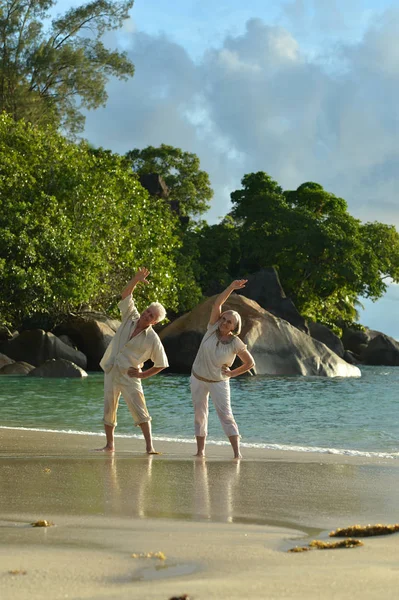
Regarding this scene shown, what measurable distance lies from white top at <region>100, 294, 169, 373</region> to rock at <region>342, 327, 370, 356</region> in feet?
148

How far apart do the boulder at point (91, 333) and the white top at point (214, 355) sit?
2187 cm

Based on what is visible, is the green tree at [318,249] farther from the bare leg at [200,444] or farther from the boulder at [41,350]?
the bare leg at [200,444]

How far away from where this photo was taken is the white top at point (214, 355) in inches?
351

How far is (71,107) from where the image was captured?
4656 centimetres

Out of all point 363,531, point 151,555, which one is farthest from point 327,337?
point 151,555

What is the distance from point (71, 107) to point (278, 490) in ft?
138

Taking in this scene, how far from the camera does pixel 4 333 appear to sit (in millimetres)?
33719

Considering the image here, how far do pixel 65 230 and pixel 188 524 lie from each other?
24758mm

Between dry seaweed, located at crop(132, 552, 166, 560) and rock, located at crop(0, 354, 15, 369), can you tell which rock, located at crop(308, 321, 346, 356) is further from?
dry seaweed, located at crop(132, 552, 166, 560)

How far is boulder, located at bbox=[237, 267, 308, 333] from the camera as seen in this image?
40.6m

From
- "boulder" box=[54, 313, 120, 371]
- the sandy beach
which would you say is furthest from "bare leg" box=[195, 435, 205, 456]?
"boulder" box=[54, 313, 120, 371]

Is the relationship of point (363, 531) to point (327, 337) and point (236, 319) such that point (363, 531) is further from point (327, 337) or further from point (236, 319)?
point (327, 337)

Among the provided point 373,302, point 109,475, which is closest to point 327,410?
point 109,475

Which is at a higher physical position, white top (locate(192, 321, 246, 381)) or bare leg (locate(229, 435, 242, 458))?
white top (locate(192, 321, 246, 381))
